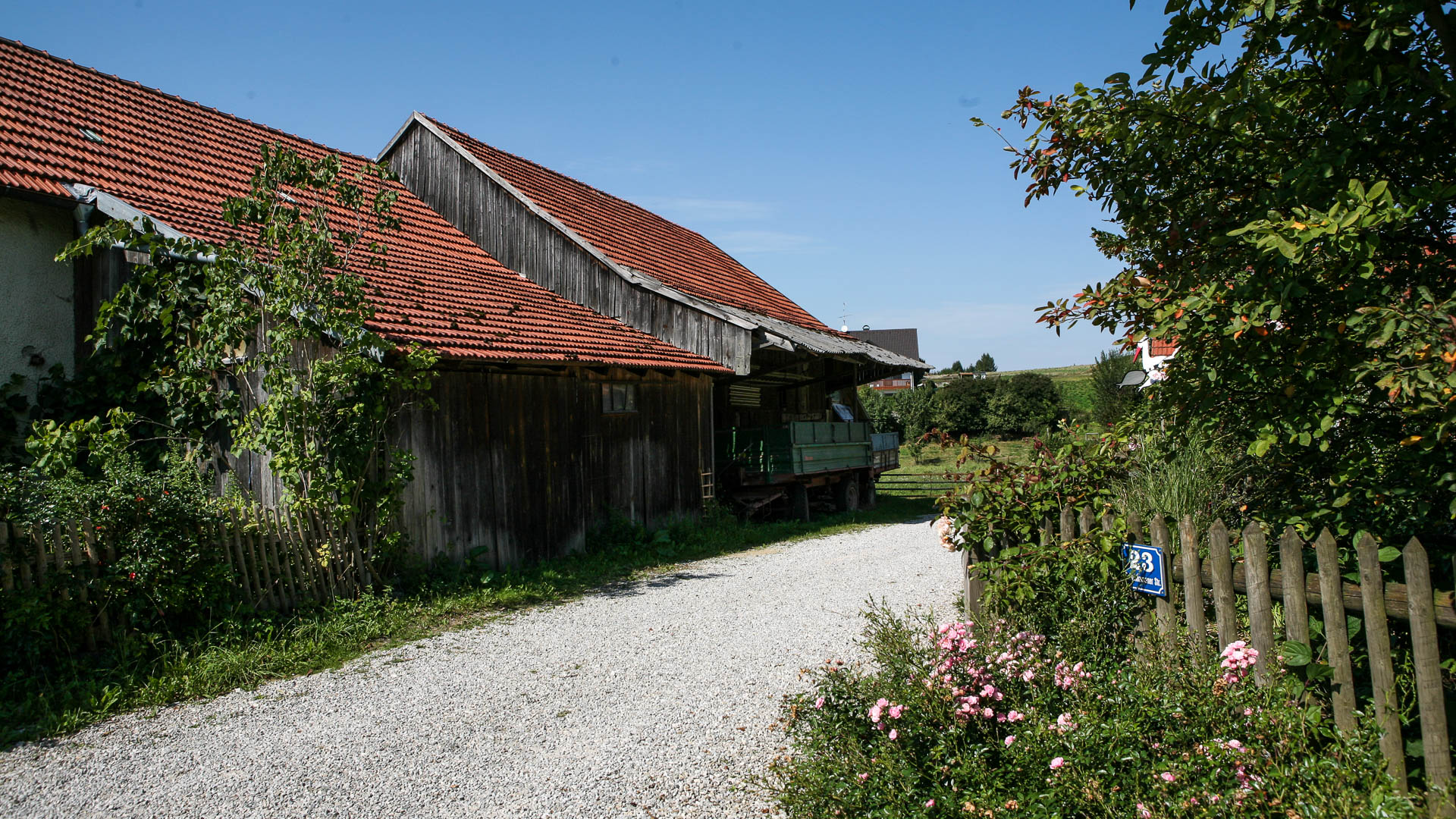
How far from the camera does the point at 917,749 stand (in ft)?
11.5

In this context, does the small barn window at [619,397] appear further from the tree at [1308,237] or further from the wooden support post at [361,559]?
the tree at [1308,237]

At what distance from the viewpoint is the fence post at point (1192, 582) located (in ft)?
12.6

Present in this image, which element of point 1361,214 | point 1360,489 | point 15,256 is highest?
point 15,256

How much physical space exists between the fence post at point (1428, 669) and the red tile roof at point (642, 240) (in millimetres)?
11857

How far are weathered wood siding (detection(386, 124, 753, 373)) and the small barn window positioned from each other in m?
1.58

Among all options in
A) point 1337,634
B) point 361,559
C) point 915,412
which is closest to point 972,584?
point 1337,634

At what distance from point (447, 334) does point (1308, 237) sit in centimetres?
806

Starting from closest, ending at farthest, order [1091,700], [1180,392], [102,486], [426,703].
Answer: [1091,700] → [1180,392] → [426,703] → [102,486]

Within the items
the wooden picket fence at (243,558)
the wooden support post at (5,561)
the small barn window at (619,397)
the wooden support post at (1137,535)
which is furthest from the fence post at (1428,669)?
the small barn window at (619,397)

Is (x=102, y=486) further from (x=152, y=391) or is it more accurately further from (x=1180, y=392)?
(x=1180, y=392)

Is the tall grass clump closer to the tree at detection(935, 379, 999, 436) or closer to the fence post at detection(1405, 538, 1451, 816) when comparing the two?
the fence post at detection(1405, 538, 1451, 816)

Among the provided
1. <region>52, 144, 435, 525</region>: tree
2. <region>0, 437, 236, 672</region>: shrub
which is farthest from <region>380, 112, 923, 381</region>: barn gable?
<region>0, 437, 236, 672</region>: shrub

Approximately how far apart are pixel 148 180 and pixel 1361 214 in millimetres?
11028

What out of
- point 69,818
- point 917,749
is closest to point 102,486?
point 69,818
